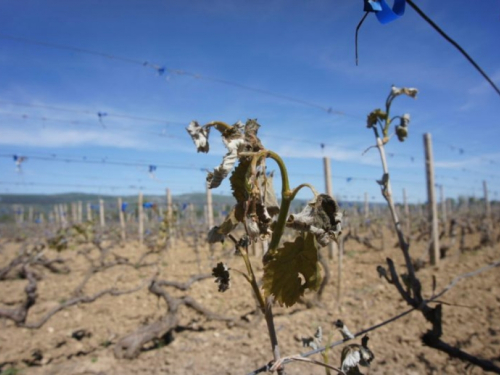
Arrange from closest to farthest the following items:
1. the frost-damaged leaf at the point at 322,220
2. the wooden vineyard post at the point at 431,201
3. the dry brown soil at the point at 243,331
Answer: the frost-damaged leaf at the point at 322,220, the dry brown soil at the point at 243,331, the wooden vineyard post at the point at 431,201

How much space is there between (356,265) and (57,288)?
6922 mm

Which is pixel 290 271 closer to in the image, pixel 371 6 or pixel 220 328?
pixel 371 6

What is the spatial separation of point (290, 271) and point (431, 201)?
23.6 feet

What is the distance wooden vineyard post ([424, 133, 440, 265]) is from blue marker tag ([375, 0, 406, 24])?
7.27m

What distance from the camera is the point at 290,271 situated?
0.64m

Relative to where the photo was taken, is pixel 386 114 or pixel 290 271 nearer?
pixel 290 271

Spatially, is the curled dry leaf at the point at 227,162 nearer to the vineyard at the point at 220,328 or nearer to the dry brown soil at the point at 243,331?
the vineyard at the point at 220,328

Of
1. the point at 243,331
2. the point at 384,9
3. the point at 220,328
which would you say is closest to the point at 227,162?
the point at 384,9

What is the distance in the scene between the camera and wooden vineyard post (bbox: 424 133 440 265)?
686cm

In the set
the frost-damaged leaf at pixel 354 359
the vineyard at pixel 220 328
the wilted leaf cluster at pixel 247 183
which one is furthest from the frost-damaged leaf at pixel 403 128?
the vineyard at pixel 220 328

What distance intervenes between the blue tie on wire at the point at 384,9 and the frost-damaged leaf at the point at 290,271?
38 centimetres

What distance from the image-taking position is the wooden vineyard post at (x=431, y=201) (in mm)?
6859

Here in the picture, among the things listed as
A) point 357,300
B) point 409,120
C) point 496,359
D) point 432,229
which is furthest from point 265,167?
point 432,229

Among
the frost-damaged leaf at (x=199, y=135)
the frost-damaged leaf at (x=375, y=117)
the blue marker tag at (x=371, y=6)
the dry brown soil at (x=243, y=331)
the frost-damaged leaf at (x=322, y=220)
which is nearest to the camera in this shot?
the blue marker tag at (x=371, y=6)
